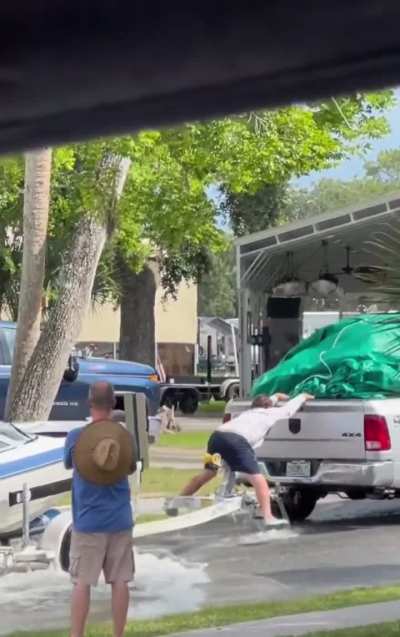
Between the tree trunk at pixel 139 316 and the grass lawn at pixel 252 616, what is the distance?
2742 cm

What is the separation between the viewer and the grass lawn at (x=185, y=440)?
2369 centimetres

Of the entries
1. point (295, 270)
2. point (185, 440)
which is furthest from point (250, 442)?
point (185, 440)

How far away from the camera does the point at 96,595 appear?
973 centimetres

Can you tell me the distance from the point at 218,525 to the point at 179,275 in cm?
2692

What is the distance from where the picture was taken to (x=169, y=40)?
328 cm

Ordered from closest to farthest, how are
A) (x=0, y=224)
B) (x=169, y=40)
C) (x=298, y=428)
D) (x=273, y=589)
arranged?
1. (x=169, y=40)
2. (x=273, y=589)
3. (x=298, y=428)
4. (x=0, y=224)

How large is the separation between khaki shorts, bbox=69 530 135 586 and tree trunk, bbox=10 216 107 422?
911 centimetres

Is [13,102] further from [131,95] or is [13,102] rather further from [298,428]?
[298,428]

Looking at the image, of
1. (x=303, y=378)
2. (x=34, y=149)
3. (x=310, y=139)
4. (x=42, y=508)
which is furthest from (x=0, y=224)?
(x=34, y=149)

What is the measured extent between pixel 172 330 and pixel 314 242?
35.7 metres

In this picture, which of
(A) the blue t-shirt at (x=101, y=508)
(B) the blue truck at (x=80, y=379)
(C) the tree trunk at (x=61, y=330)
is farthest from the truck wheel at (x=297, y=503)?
(A) the blue t-shirt at (x=101, y=508)

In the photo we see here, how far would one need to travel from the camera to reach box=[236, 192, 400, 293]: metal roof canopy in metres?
19.8

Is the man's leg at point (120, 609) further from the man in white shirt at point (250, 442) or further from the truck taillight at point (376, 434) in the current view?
the truck taillight at point (376, 434)

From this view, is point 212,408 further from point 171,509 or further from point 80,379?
point 171,509
